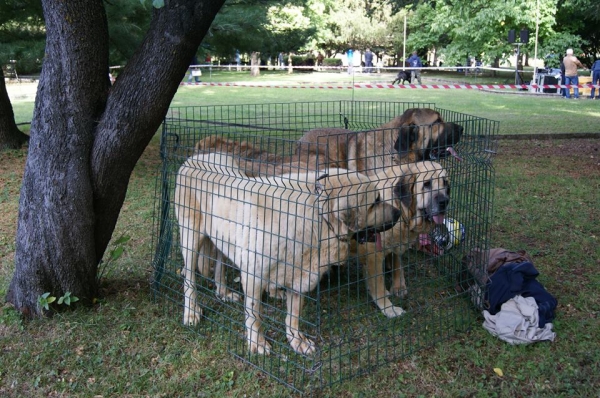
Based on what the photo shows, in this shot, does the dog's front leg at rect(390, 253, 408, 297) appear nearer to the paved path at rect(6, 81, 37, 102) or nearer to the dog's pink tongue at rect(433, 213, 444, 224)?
the dog's pink tongue at rect(433, 213, 444, 224)

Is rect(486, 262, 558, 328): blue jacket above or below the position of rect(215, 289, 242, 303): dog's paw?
above

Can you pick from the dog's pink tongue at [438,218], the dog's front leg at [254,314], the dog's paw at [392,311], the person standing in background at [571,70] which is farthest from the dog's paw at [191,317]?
the person standing in background at [571,70]

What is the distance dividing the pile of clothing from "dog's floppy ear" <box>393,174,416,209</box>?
0.87 metres

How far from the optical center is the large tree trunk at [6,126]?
1079 centimetres

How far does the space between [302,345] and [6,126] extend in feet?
30.9

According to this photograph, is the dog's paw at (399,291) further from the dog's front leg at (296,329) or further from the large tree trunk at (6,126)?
the large tree trunk at (6,126)

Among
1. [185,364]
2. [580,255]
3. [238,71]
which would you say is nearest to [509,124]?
[580,255]

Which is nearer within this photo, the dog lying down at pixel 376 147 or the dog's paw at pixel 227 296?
the dog lying down at pixel 376 147

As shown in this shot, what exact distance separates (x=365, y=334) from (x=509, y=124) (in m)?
13.1

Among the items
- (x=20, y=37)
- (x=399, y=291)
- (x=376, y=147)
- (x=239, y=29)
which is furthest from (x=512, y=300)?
(x=20, y=37)

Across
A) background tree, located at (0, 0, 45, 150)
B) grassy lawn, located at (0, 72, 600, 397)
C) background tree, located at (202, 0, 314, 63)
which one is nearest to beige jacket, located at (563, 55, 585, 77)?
background tree, located at (202, 0, 314, 63)

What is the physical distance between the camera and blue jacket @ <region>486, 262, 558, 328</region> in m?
4.32

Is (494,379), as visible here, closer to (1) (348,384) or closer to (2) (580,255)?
(1) (348,384)

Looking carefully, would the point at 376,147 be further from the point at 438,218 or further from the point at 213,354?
the point at 213,354
